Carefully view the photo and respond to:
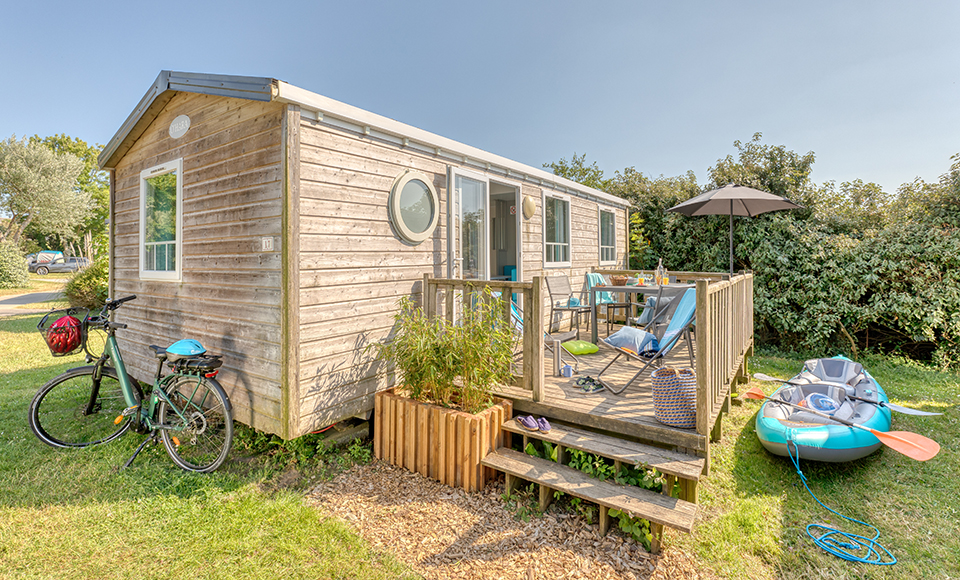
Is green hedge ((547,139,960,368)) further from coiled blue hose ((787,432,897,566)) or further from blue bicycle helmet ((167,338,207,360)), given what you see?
blue bicycle helmet ((167,338,207,360))

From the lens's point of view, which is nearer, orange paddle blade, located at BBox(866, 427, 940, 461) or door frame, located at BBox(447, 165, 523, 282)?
orange paddle blade, located at BBox(866, 427, 940, 461)

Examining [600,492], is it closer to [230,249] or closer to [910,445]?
[910,445]

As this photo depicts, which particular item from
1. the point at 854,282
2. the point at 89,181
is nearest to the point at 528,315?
the point at 854,282

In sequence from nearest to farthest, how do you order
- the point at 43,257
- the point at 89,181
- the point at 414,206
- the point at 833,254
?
the point at 414,206 → the point at 833,254 → the point at 43,257 → the point at 89,181

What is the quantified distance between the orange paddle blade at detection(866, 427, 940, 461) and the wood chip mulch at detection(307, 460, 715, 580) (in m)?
1.91

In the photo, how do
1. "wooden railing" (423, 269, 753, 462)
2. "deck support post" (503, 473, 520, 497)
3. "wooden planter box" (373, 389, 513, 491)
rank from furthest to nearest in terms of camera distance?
"wooden planter box" (373, 389, 513, 491)
"deck support post" (503, 473, 520, 497)
"wooden railing" (423, 269, 753, 462)

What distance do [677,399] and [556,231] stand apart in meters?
4.12

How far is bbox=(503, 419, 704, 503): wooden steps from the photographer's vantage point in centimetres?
242

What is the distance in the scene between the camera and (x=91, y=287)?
35.9 ft

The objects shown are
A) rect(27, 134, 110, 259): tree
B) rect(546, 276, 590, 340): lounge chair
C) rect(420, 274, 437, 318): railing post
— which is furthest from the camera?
rect(27, 134, 110, 259): tree

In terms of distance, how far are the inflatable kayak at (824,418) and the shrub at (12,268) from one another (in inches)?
995

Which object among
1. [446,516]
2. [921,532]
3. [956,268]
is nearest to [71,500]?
[446,516]

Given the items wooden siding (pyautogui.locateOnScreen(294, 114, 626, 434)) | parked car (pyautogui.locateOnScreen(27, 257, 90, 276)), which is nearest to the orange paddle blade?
wooden siding (pyautogui.locateOnScreen(294, 114, 626, 434))

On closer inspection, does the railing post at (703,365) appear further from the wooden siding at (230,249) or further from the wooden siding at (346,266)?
the wooden siding at (230,249)
